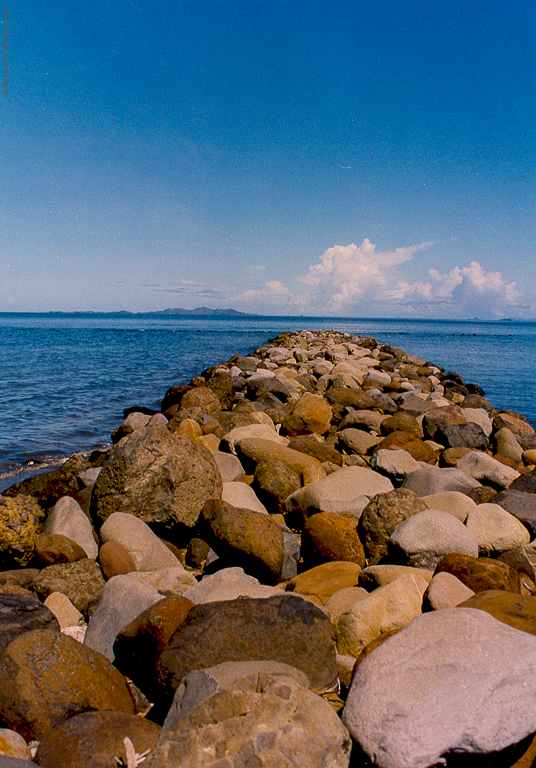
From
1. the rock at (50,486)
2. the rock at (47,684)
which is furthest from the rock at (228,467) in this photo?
the rock at (47,684)

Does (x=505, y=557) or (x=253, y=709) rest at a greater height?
(x=253, y=709)

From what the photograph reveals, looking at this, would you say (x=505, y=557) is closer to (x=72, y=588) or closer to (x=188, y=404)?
(x=72, y=588)

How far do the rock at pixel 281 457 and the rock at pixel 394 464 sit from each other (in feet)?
2.70

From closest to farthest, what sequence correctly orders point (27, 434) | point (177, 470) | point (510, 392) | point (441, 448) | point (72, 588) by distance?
point (72, 588) < point (177, 470) < point (441, 448) < point (27, 434) < point (510, 392)

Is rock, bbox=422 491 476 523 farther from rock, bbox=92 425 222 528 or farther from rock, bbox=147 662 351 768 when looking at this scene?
rock, bbox=147 662 351 768

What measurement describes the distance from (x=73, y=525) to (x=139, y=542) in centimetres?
85

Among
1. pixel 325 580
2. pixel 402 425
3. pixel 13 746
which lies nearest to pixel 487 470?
pixel 402 425

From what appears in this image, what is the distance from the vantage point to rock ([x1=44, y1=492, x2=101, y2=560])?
476cm

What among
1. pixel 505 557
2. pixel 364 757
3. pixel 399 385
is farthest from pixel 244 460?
pixel 399 385

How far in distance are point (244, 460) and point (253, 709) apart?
473 centimetres

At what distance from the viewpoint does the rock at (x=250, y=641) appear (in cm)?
275

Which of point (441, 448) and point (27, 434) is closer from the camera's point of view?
point (441, 448)

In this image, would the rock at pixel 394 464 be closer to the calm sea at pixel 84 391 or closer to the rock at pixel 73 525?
the rock at pixel 73 525

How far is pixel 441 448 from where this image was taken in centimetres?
828
